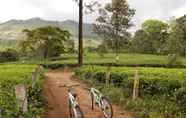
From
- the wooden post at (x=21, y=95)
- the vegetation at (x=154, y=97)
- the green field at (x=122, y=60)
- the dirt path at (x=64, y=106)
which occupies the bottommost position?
the green field at (x=122, y=60)

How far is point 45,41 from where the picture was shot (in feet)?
205

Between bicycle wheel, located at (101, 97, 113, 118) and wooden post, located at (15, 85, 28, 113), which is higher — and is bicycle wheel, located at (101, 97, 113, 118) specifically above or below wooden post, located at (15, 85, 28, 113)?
below

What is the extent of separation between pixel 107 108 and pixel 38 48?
5210 cm

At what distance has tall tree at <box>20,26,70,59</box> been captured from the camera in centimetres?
6178

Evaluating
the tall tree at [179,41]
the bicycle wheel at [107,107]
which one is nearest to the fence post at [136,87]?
the bicycle wheel at [107,107]

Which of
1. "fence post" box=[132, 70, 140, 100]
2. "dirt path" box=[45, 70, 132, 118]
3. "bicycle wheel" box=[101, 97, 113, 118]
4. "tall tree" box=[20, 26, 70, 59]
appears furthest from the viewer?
"tall tree" box=[20, 26, 70, 59]

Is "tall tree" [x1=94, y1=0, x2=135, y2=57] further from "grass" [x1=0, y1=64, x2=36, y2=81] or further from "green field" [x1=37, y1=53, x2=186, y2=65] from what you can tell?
"grass" [x1=0, y1=64, x2=36, y2=81]

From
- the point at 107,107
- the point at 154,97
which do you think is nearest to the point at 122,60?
the point at 154,97

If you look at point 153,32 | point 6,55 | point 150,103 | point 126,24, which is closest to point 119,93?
point 150,103

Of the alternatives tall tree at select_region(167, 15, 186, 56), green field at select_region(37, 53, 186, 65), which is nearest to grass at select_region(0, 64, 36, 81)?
green field at select_region(37, 53, 186, 65)

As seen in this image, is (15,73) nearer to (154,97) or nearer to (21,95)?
(154,97)

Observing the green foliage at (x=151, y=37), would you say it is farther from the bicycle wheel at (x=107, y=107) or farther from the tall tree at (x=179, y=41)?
the bicycle wheel at (x=107, y=107)

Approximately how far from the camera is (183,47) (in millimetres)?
68500

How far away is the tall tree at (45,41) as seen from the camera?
61.8m
